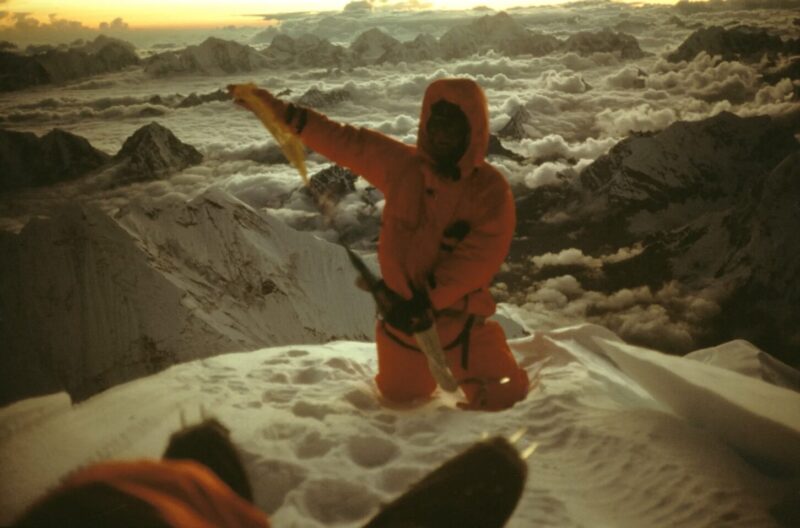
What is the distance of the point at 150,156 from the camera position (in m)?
15.9

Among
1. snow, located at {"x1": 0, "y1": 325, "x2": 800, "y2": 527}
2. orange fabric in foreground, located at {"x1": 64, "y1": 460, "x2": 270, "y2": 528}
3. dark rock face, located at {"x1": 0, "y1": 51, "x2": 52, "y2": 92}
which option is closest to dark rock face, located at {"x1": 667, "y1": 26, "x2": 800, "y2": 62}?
snow, located at {"x1": 0, "y1": 325, "x2": 800, "y2": 527}

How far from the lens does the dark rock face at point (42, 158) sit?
10586 millimetres

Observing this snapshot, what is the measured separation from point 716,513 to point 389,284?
1.37 meters

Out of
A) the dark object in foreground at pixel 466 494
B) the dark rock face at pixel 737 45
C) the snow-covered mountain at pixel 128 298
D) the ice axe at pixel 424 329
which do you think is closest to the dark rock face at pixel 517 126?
the dark rock face at pixel 737 45

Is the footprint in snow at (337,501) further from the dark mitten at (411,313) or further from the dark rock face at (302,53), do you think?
the dark rock face at (302,53)

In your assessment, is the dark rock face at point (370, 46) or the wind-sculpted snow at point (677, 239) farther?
the dark rock face at point (370, 46)

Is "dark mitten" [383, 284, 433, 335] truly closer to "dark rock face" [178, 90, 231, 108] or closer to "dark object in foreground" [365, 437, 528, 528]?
"dark object in foreground" [365, 437, 528, 528]

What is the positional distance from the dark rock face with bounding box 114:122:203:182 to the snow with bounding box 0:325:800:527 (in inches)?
576

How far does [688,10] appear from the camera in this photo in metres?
7.57

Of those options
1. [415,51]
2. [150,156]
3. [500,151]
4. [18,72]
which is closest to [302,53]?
[415,51]

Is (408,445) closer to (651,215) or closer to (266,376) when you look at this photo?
(266,376)

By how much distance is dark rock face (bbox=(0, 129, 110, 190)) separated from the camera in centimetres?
1059

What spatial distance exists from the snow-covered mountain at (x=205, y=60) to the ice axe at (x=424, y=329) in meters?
12.9

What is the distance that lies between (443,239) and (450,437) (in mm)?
795
